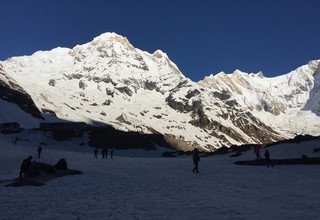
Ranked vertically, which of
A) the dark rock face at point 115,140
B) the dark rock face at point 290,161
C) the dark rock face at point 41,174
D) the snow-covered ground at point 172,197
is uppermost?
the dark rock face at point 115,140

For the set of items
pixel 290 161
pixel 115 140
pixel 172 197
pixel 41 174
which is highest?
pixel 115 140

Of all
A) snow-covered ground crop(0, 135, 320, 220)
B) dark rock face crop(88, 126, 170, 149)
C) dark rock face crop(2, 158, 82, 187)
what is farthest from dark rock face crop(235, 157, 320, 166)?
dark rock face crop(88, 126, 170, 149)

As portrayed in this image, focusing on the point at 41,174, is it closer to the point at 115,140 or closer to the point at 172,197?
the point at 172,197

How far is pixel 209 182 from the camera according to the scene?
3309 cm

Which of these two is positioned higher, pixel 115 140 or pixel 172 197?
pixel 115 140

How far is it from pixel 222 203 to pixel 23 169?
17354mm

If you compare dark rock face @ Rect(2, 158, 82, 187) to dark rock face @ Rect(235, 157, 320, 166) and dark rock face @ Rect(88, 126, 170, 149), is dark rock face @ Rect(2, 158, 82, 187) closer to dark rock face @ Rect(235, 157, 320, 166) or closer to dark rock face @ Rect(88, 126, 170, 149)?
dark rock face @ Rect(235, 157, 320, 166)

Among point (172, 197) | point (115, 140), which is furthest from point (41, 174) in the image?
point (115, 140)

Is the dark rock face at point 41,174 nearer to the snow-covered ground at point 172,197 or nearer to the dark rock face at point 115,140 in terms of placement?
the snow-covered ground at point 172,197

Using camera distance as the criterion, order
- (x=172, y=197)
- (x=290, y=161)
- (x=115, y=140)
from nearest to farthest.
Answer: (x=172, y=197)
(x=290, y=161)
(x=115, y=140)

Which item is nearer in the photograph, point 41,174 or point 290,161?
point 41,174

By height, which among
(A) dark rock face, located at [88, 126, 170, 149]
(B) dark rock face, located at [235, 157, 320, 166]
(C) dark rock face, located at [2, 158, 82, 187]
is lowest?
(C) dark rock face, located at [2, 158, 82, 187]

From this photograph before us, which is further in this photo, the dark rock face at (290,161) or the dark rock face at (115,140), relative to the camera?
the dark rock face at (115,140)

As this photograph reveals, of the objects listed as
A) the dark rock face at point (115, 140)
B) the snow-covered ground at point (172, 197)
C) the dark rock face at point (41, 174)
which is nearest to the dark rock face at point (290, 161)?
the snow-covered ground at point (172, 197)
